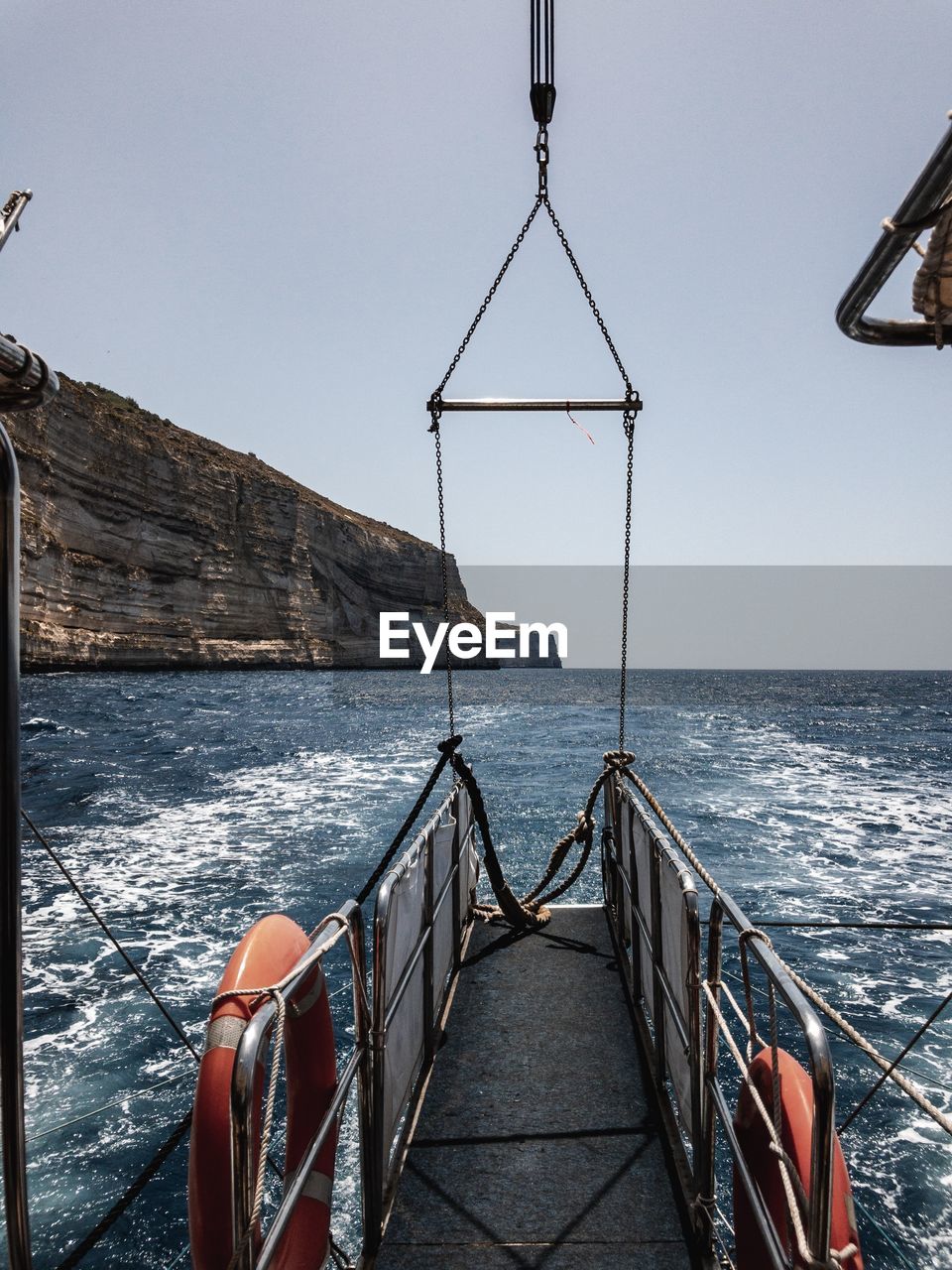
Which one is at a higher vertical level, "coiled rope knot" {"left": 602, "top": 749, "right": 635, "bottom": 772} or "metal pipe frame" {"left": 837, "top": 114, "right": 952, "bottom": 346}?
"metal pipe frame" {"left": 837, "top": 114, "right": 952, "bottom": 346}

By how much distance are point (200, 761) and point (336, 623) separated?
5632cm

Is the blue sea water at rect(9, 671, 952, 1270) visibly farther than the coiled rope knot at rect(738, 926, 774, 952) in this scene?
Yes

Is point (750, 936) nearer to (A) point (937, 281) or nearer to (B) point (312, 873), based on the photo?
(A) point (937, 281)

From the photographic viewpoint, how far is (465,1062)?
4328 millimetres

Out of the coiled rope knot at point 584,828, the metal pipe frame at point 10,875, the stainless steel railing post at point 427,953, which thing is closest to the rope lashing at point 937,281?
the metal pipe frame at point 10,875

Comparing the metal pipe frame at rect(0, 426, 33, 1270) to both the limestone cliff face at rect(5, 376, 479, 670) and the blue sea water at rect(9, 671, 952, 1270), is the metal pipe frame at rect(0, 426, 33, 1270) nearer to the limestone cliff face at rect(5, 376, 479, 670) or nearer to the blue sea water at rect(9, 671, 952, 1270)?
the blue sea water at rect(9, 671, 952, 1270)

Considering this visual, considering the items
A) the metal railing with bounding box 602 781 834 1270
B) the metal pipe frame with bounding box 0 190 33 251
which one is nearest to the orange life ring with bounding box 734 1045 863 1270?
the metal railing with bounding box 602 781 834 1270

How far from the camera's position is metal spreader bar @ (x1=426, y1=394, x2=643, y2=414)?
551 cm

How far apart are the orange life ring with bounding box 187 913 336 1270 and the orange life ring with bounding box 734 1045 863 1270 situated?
147cm

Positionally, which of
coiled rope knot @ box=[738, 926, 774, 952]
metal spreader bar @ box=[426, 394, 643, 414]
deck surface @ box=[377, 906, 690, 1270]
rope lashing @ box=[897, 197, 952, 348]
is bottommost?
deck surface @ box=[377, 906, 690, 1270]

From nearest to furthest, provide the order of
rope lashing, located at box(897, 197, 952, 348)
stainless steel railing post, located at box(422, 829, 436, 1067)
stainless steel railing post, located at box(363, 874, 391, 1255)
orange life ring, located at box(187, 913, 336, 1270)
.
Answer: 1. rope lashing, located at box(897, 197, 952, 348)
2. orange life ring, located at box(187, 913, 336, 1270)
3. stainless steel railing post, located at box(363, 874, 391, 1255)
4. stainless steel railing post, located at box(422, 829, 436, 1067)

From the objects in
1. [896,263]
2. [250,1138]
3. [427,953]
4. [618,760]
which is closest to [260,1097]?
[250,1138]

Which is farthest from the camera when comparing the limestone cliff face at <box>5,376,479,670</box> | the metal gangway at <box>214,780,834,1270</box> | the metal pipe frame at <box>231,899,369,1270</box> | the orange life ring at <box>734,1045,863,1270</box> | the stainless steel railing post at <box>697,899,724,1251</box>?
the limestone cliff face at <box>5,376,479,670</box>

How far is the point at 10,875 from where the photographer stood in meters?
1.57
